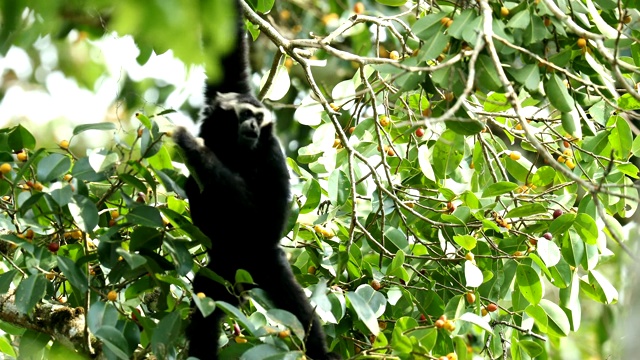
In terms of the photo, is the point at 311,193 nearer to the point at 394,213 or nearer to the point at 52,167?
the point at 394,213

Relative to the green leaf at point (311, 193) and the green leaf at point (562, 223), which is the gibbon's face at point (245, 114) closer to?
the green leaf at point (311, 193)

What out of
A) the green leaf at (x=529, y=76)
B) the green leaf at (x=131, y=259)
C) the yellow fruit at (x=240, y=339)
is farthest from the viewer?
the yellow fruit at (x=240, y=339)

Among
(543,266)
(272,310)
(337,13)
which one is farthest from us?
(337,13)

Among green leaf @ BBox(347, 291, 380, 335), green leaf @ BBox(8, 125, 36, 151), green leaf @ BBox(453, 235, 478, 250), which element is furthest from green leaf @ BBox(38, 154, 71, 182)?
green leaf @ BBox(453, 235, 478, 250)

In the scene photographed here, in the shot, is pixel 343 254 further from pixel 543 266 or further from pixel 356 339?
pixel 543 266

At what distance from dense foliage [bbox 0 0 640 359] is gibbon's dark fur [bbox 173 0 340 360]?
0.13m

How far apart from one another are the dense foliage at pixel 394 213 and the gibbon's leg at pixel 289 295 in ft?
0.25

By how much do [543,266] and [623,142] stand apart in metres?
0.98

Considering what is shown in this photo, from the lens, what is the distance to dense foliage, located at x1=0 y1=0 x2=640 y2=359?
3.47 metres

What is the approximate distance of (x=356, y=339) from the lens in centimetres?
450

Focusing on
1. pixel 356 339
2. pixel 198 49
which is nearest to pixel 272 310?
pixel 356 339

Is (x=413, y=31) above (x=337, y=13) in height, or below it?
above

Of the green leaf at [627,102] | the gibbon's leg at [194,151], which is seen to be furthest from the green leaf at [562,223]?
the gibbon's leg at [194,151]

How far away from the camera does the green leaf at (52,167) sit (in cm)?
349
